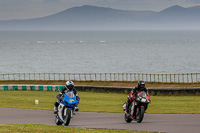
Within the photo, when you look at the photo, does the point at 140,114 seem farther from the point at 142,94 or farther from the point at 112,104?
the point at 112,104

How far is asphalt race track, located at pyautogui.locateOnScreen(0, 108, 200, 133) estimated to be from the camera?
55.4 feet

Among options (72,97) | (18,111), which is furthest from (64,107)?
(18,111)

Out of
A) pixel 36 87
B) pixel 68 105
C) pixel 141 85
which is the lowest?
pixel 36 87

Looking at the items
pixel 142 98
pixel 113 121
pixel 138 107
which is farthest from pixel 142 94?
pixel 113 121

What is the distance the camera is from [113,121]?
64.8 ft

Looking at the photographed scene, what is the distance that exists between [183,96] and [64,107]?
23066 millimetres

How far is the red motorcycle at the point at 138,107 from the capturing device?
17.6 m

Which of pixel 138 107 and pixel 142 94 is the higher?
pixel 142 94

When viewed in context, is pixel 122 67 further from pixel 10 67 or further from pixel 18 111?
pixel 18 111

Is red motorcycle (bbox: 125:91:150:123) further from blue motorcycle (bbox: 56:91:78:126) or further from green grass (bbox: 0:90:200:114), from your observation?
green grass (bbox: 0:90:200:114)

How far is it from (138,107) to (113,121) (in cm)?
221

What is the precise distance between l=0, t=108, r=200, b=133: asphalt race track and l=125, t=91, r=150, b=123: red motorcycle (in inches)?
11.1

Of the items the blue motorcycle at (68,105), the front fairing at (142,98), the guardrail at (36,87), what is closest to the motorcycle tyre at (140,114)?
the front fairing at (142,98)

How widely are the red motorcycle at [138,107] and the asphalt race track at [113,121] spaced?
0.28 m
